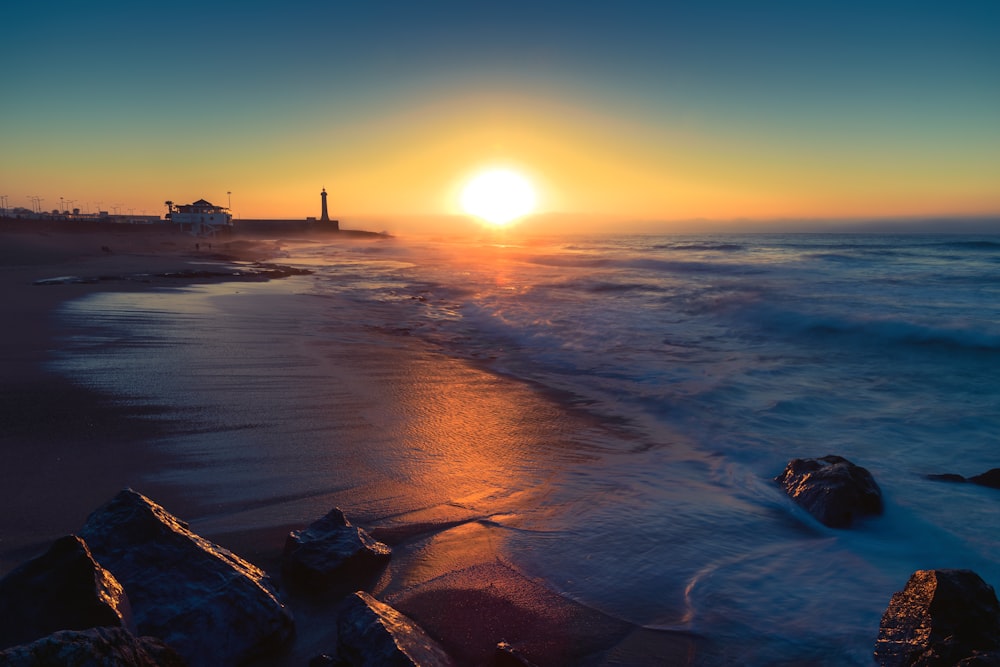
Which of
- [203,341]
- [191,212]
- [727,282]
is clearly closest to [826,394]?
[203,341]

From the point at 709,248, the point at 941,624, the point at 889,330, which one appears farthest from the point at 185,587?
the point at 709,248

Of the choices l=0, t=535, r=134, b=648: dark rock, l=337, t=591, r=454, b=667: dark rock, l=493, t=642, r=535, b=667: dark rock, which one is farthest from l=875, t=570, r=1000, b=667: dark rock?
l=0, t=535, r=134, b=648: dark rock

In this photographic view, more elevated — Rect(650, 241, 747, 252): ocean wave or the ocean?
Rect(650, 241, 747, 252): ocean wave

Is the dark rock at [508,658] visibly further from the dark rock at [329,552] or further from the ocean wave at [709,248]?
the ocean wave at [709,248]

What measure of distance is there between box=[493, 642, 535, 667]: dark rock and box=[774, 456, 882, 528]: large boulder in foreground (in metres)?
2.67

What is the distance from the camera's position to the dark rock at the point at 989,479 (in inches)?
187

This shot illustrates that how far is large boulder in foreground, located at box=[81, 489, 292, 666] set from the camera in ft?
7.23

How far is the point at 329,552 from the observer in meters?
2.94

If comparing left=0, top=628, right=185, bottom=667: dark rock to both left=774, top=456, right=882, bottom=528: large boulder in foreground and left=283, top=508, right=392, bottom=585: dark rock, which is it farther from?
left=774, top=456, right=882, bottom=528: large boulder in foreground

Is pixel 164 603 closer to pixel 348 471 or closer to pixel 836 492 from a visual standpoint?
pixel 348 471

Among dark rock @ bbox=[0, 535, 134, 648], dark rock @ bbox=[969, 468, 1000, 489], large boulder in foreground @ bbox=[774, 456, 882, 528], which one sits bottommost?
Answer: dark rock @ bbox=[969, 468, 1000, 489]

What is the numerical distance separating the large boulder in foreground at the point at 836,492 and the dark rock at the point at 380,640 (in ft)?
9.72

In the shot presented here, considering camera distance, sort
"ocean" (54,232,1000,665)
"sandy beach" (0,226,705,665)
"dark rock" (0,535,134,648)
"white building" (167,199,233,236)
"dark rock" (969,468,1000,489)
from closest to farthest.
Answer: "dark rock" (0,535,134,648) < "sandy beach" (0,226,705,665) < "ocean" (54,232,1000,665) < "dark rock" (969,468,1000,489) < "white building" (167,199,233,236)

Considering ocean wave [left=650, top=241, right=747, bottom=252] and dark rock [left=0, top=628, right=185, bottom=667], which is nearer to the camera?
dark rock [left=0, top=628, right=185, bottom=667]
